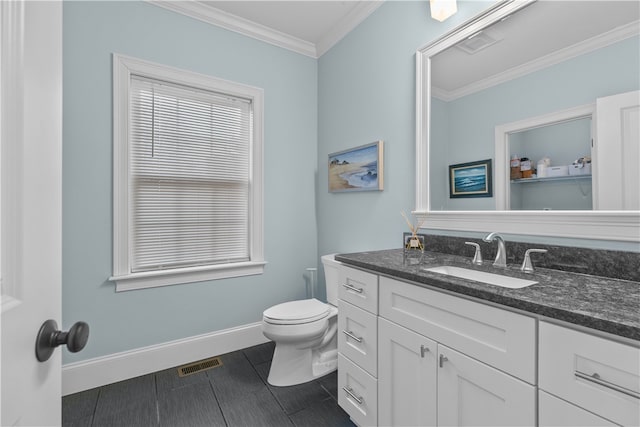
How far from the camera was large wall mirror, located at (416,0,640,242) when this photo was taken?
3.67 ft

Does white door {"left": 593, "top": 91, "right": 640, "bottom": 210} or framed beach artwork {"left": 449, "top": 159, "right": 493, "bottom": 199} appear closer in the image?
white door {"left": 593, "top": 91, "right": 640, "bottom": 210}

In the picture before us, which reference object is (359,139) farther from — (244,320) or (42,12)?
(42,12)

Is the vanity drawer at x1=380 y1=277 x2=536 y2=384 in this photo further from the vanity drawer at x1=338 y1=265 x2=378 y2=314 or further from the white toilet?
the white toilet

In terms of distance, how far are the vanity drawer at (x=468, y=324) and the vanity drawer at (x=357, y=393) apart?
0.38 m

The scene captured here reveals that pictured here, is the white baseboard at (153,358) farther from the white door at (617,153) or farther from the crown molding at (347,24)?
the crown molding at (347,24)

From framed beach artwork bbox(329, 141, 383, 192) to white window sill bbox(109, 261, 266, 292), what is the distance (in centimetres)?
96

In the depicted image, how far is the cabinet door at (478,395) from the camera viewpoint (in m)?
0.85

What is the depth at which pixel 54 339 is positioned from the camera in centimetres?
50

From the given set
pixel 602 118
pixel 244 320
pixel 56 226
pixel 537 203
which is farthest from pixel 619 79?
pixel 244 320

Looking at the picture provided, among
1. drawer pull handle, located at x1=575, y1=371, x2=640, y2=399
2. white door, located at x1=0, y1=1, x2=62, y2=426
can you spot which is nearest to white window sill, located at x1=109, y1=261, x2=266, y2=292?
white door, located at x1=0, y1=1, x2=62, y2=426

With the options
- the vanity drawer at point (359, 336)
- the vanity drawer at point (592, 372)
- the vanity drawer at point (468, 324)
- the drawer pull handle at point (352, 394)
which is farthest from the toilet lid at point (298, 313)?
the vanity drawer at point (592, 372)

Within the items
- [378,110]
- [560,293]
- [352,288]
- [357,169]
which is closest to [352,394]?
[352,288]

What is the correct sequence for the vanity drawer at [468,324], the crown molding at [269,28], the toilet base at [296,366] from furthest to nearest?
the crown molding at [269,28], the toilet base at [296,366], the vanity drawer at [468,324]

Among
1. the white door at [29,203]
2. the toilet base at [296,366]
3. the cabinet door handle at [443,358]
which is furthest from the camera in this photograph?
the toilet base at [296,366]
